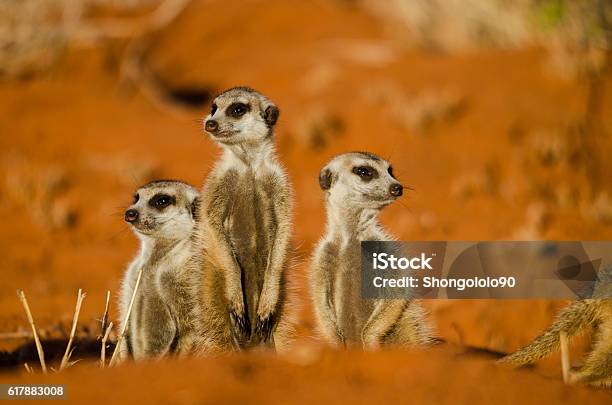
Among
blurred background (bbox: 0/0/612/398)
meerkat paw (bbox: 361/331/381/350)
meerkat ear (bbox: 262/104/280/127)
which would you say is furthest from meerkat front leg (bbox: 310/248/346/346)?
blurred background (bbox: 0/0/612/398)

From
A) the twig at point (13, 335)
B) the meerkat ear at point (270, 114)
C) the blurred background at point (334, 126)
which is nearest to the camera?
the meerkat ear at point (270, 114)

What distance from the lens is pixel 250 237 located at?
4285mm

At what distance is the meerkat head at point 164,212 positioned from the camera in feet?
14.2

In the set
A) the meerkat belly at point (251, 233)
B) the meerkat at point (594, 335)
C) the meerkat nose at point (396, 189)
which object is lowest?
the meerkat at point (594, 335)

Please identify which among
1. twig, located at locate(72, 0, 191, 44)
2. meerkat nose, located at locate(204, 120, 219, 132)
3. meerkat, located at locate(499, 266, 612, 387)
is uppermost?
twig, located at locate(72, 0, 191, 44)

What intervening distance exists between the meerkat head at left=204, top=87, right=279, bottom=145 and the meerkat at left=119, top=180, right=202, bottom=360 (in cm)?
36

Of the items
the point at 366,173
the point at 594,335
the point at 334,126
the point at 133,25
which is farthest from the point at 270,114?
the point at 133,25

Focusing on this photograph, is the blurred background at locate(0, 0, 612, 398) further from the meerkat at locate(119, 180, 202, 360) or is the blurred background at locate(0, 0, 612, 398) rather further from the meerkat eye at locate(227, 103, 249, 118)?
the meerkat eye at locate(227, 103, 249, 118)

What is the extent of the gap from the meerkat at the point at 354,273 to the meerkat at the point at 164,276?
0.60 metres

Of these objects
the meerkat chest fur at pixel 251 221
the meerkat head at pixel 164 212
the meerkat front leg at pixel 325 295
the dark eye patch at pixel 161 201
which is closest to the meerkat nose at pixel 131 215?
the meerkat head at pixel 164 212

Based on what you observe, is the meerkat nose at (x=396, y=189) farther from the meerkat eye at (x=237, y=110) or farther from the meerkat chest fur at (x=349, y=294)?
the meerkat eye at (x=237, y=110)

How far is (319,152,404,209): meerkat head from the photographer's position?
14.4 feet

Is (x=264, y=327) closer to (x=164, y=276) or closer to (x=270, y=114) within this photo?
(x=164, y=276)

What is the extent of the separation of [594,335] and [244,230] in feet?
5.53
